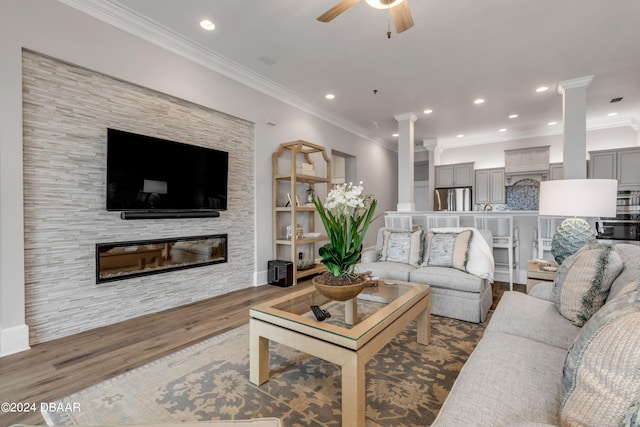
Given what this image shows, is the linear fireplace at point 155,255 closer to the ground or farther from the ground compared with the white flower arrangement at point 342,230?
closer to the ground

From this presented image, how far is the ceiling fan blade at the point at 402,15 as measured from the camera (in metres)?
1.98

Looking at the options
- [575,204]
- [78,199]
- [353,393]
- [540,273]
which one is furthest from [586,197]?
[78,199]

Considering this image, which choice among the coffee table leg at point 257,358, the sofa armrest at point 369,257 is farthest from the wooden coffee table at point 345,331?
the sofa armrest at point 369,257

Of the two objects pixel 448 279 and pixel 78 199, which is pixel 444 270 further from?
pixel 78 199

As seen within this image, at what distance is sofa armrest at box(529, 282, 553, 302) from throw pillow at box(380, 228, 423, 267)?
1.20 metres

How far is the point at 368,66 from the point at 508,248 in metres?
2.93

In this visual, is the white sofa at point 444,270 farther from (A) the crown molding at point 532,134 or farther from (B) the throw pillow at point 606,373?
(A) the crown molding at point 532,134

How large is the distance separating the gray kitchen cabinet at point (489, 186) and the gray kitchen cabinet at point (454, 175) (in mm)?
186

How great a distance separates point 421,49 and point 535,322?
295cm

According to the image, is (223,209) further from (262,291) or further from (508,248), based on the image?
(508,248)

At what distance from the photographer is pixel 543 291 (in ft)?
7.00

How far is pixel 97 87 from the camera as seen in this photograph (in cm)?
261

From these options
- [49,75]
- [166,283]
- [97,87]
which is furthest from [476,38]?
[166,283]

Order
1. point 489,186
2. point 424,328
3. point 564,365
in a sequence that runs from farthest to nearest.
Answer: point 489,186 → point 424,328 → point 564,365
